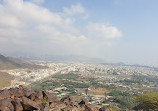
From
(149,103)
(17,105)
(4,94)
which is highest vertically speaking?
(4,94)

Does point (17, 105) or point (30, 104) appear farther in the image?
point (30, 104)

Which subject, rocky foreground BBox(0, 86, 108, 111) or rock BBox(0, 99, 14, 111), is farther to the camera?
rocky foreground BBox(0, 86, 108, 111)

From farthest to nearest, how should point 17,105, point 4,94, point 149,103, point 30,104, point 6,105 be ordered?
1. point 149,103
2. point 4,94
3. point 30,104
4. point 17,105
5. point 6,105

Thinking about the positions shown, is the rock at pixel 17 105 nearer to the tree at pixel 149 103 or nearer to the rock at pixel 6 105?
the rock at pixel 6 105

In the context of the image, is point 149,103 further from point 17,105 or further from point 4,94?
point 4,94

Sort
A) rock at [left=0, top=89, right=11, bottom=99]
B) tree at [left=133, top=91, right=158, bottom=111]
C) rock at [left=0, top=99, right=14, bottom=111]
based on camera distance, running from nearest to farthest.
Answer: rock at [left=0, top=99, right=14, bottom=111] → rock at [left=0, top=89, right=11, bottom=99] → tree at [left=133, top=91, right=158, bottom=111]

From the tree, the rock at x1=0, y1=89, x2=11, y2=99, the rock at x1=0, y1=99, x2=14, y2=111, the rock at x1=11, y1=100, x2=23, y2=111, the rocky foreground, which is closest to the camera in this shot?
the rock at x1=0, y1=99, x2=14, y2=111

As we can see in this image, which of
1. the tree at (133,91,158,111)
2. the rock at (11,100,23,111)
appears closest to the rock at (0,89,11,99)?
the rock at (11,100,23,111)

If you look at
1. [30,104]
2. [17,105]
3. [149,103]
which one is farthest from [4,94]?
[149,103]

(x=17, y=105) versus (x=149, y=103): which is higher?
(x=17, y=105)

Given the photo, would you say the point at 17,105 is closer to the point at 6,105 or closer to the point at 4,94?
the point at 6,105

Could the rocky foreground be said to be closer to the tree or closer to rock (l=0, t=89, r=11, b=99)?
rock (l=0, t=89, r=11, b=99)

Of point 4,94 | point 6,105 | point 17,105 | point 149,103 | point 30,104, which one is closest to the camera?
point 6,105
